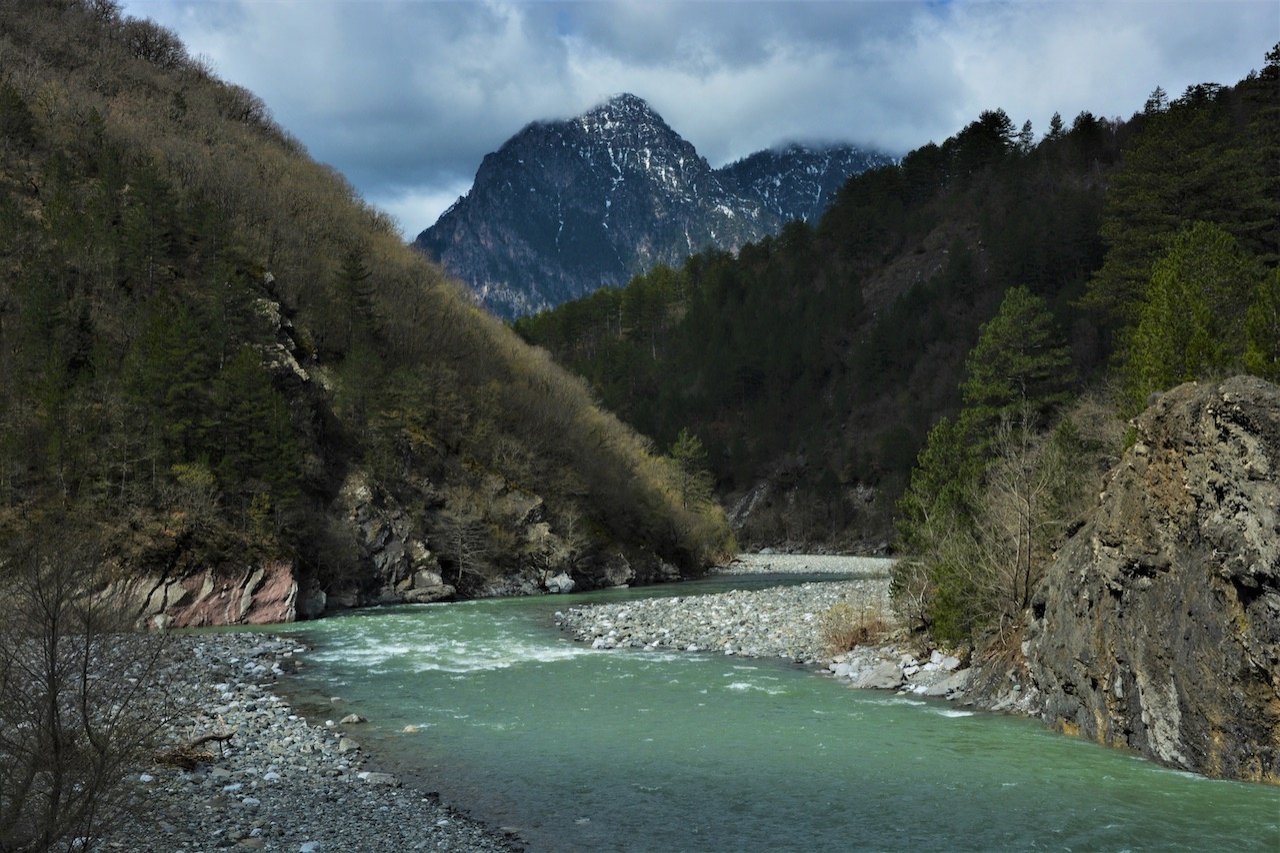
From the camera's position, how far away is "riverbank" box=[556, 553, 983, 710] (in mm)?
21266

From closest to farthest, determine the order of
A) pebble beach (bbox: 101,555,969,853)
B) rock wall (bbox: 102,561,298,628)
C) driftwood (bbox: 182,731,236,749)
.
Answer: pebble beach (bbox: 101,555,969,853) → driftwood (bbox: 182,731,236,749) → rock wall (bbox: 102,561,298,628)

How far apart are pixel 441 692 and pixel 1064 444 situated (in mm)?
18497

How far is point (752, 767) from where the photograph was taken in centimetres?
1456

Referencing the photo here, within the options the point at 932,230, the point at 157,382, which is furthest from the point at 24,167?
the point at 932,230

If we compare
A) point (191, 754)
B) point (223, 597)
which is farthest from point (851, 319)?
point (191, 754)

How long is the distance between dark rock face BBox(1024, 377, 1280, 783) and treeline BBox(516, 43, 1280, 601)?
18033mm

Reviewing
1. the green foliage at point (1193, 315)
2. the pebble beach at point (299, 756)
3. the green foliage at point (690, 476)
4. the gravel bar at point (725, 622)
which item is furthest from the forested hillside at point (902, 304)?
the pebble beach at point (299, 756)

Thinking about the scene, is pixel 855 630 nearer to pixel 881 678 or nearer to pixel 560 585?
pixel 881 678

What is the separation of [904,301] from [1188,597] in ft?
339

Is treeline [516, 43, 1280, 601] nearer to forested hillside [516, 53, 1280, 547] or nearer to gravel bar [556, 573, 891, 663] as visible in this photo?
forested hillside [516, 53, 1280, 547]

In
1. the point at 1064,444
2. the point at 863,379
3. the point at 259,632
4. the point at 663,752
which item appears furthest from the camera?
the point at 863,379

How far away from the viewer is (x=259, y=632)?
33000mm

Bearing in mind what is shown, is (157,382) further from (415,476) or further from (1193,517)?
(1193,517)

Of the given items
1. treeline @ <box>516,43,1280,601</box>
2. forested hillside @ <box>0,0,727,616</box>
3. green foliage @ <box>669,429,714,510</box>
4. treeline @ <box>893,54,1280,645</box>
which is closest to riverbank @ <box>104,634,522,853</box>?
forested hillside @ <box>0,0,727,616</box>
